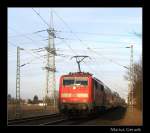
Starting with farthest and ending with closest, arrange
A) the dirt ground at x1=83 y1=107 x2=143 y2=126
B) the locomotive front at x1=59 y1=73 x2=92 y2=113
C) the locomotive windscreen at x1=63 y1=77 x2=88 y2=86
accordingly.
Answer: the locomotive windscreen at x1=63 y1=77 x2=88 y2=86, the locomotive front at x1=59 y1=73 x2=92 y2=113, the dirt ground at x1=83 y1=107 x2=143 y2=126

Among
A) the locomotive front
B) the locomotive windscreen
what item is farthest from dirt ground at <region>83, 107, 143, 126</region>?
the locomotive windscreen

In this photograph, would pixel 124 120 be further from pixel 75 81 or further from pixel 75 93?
pixel 75 81

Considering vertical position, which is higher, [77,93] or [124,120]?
[77,93]

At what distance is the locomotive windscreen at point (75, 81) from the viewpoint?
1941 centimetres

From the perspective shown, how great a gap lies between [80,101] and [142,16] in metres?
11.1

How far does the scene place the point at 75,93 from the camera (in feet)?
61.2

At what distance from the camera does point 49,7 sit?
8.18 metres

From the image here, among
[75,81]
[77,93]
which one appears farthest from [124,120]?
A: [75,81]

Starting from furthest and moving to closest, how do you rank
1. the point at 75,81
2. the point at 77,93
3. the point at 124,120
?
1. the point at 75,81
2. the point at 77,93
3. the point at 124,120

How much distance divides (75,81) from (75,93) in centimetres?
97

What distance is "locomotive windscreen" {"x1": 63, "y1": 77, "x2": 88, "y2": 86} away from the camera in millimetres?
19406

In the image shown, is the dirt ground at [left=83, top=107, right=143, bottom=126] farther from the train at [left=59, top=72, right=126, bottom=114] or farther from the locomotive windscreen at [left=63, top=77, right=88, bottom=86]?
the locomotive windscreen at [left=63, top=77, right=88, bottom=86]
